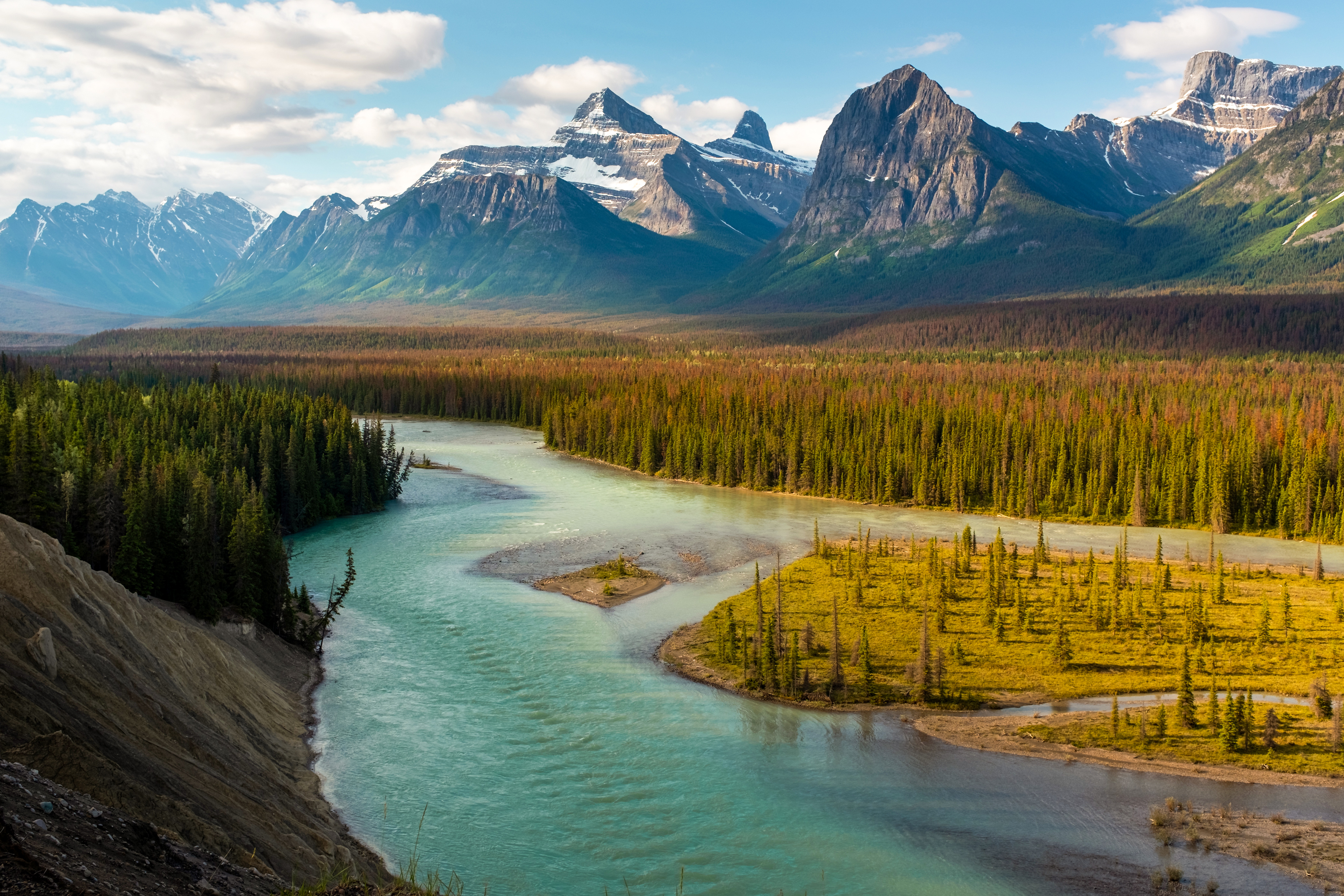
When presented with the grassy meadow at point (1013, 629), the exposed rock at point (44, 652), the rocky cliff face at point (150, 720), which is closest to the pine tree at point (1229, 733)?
the grassy meadow at point (1013, 629)

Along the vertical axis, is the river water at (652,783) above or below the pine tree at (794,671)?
below

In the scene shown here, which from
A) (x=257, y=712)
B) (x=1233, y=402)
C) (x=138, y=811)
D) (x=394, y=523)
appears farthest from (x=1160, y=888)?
(x=1233, y=402)

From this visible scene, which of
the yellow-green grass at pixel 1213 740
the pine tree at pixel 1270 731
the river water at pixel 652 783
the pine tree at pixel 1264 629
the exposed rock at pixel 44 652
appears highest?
the exposed rock at pixel 44 652

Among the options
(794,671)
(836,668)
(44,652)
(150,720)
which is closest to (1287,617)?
(836,668)

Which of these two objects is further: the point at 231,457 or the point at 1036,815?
the point at 231,457

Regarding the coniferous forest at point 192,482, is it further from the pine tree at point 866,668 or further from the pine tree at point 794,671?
the pine tree at point 866,668

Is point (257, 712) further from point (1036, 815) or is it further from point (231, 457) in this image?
point (231, 457)

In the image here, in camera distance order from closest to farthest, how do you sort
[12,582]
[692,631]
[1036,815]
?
[12,582] < [1036,815] < [692,631]
